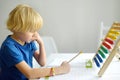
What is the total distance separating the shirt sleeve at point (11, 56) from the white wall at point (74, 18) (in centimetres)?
155

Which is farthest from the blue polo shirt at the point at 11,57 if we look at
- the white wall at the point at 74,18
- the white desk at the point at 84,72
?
the white wall at the point at 74,18

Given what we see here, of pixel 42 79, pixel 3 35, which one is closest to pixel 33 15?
pixel 42 79

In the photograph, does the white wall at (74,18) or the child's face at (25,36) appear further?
the white wall at (74,18)

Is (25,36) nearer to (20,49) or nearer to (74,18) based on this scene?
(20,49)

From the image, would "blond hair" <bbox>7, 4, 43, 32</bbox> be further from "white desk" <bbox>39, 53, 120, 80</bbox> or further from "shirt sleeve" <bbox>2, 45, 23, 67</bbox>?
"white desk" <bbox>39, 53, 120, 80</bbox>

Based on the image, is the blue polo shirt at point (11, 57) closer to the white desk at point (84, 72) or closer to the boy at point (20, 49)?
the boy at point (20, 49)

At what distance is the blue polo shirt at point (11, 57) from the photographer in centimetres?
108

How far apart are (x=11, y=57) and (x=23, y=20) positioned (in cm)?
18

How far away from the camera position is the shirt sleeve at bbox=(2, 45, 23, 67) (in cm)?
107

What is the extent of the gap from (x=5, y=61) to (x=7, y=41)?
100 millimetres

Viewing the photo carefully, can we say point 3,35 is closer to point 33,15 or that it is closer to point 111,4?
point 111,4

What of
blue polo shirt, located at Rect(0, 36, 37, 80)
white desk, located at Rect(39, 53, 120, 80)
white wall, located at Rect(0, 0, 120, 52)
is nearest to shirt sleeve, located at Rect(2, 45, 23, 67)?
blue polo shirt, located at Rect(0, 36, 37, 80)

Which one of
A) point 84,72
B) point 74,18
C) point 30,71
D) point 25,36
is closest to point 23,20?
point 25,36

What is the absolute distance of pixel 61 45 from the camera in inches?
105
